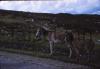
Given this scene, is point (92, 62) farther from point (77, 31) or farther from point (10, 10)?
point (10, 10)

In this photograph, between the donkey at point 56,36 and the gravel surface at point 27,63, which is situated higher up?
the donkey at point 56,36

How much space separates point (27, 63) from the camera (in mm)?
5160

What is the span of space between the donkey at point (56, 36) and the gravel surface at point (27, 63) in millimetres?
327

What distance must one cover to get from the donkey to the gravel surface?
1.07ft

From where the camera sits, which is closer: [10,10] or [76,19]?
[76,19]

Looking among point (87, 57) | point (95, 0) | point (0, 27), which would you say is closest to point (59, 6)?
point (95, 0)

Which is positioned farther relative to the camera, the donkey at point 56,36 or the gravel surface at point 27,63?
the gravel surface at point 27,63

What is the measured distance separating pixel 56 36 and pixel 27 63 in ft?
3.07

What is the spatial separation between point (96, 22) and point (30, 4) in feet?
3.90

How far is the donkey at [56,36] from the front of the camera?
4480 mm

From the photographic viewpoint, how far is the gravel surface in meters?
4.89

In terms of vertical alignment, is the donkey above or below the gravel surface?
above

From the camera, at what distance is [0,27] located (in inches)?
198

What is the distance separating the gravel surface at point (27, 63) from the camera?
192 inches
